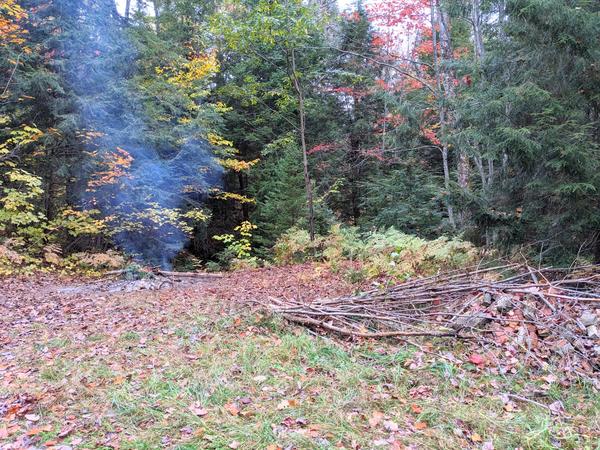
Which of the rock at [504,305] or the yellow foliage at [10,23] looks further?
the yellow foliage at [10,23]

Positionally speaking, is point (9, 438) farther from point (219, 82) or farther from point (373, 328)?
point (219, 82)

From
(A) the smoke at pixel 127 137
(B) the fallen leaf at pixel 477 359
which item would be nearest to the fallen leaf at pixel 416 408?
(B) the fallen leaf at pixel 477 359

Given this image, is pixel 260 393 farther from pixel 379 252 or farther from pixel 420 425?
pixel 379 252

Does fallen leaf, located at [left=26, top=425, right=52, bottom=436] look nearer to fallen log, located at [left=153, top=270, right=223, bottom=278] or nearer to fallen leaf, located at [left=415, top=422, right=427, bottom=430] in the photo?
fallen leaf, located at [left=415, top=422, right=427, bottom=430]

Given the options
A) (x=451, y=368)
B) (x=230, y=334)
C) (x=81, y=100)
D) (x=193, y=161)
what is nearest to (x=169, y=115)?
(x=193, y=161)

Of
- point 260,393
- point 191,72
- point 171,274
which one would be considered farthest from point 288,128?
point 260,393

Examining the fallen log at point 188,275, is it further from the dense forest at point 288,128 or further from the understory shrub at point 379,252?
the understory shrub at point 379,252

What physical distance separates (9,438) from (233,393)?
1538mm

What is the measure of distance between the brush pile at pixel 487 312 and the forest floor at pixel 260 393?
0.26 m

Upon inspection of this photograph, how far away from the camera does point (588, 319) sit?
4.14 m

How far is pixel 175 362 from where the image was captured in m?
4.00

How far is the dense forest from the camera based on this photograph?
21.2ft

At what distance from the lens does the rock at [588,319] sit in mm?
4105

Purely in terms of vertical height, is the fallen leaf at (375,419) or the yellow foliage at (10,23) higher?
the yellow foliage at (10,23)
